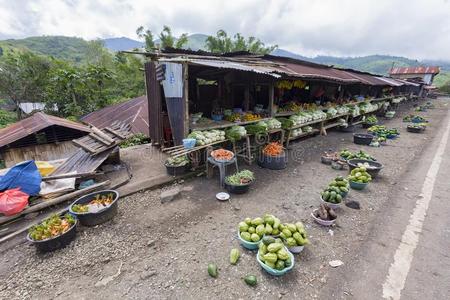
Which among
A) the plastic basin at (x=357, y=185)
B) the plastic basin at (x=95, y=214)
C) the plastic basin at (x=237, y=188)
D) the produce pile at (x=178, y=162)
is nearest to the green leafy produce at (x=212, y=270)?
the plastic basin at (x=237, y=188)

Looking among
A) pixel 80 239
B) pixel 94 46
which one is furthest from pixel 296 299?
pixel 94 46

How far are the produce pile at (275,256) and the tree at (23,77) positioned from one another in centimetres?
2437

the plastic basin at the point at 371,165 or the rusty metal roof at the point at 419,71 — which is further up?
the rusty metal roof at the point at 419,71

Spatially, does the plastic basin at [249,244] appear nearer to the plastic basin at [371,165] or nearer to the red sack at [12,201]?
the red sack at [12,201]

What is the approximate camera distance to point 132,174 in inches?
249

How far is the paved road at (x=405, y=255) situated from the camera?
302 cm

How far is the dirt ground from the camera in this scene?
9.90ft

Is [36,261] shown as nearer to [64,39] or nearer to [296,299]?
[296,299]

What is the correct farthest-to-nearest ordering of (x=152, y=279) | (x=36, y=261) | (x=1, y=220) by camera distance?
(x=1, y=220) < (x=36, y=261) < (x=152, y=279)

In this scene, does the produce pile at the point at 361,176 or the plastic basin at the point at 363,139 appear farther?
the plastic basin at the point at 363,139

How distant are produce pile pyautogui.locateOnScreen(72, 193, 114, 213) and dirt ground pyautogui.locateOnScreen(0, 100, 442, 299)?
366 mm

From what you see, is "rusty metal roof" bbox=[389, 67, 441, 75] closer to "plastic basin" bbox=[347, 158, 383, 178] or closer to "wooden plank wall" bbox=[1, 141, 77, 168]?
"plastic basin" bbox=[347, 158, 383, 178]

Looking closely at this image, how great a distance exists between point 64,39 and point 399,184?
121009 mm

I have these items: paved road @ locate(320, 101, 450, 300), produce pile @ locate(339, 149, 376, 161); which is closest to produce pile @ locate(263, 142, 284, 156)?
produce pile @ locate(339, 149, 376, 161)
